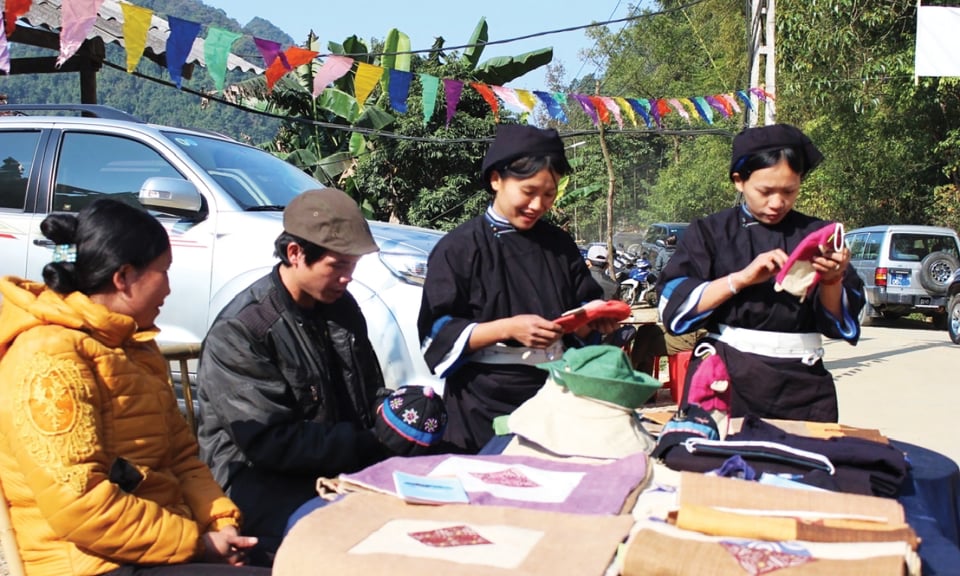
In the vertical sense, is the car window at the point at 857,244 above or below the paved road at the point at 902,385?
above

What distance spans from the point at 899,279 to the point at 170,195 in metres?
13.2

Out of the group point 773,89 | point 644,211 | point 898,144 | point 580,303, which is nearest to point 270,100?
point 773,89

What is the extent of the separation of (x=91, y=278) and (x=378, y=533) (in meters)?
1.05

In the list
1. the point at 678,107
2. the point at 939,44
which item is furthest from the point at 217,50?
the point at 678,107

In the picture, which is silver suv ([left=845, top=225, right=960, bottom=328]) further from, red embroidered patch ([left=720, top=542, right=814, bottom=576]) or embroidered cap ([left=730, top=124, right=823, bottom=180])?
red embroidered patch ([left=720, top=542, right=814, bottom=576])

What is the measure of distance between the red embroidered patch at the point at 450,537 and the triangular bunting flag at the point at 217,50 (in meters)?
6.49

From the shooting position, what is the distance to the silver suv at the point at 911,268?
14211mm

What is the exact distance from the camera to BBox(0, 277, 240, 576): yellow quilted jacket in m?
1.96

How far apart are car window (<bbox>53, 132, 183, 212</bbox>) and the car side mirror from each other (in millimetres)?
523

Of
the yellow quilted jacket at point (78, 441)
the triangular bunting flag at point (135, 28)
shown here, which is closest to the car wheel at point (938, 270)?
the triangular bunting flag at point (135, 28)

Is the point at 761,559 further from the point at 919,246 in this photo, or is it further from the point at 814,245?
the point at 919,246

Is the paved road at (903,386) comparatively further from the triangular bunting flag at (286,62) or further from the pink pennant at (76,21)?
the pink pennant at (76,21)

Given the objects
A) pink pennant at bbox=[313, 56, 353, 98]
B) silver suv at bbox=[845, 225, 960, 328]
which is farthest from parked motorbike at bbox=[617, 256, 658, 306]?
pink pennant at bbox=[313, 56, 353, 98]

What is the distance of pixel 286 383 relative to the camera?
2.53 m
